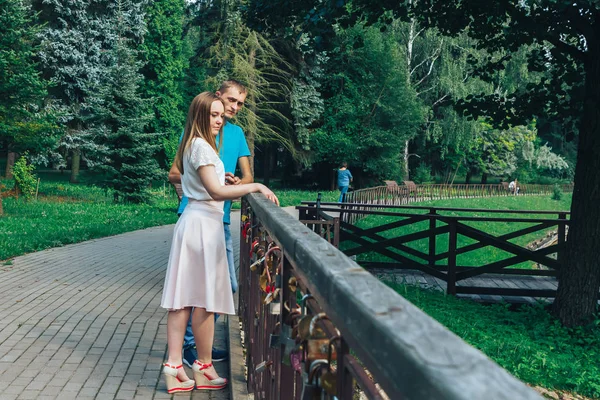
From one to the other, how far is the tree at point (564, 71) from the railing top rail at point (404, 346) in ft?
26.5

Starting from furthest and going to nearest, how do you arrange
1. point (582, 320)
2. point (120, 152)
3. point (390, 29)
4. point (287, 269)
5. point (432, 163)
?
point (432, 163) → point (390, 29) → point (120, 152) → point (582, 320) → point (287, 269)

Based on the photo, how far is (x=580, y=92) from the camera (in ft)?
33.6

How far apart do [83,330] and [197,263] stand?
2.53 metres

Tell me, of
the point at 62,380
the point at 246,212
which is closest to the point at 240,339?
the point at 246,212

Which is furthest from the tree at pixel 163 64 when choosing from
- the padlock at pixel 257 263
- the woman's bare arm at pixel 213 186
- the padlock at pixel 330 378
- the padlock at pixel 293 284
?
the padlock at pixel 330 378

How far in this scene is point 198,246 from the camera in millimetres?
4188

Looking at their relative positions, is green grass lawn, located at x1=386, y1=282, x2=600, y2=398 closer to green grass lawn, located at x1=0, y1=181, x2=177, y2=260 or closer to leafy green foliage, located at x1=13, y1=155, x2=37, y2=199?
green grass lawn, located at x1=0, y1=181, x2=177, y2=260

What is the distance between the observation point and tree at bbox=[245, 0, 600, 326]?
9.33 meters

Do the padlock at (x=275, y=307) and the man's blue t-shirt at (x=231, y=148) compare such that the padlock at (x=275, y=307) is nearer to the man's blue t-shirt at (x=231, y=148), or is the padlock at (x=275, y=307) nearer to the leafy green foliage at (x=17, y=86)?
the man's blue t-shirt at (x=231, y=148)

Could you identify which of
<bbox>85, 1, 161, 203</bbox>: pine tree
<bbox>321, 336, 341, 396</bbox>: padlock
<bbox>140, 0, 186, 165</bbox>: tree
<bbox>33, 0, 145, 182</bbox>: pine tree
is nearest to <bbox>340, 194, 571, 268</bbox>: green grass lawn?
<bbox>85, 1, 161, 203</bbox>: pine tree

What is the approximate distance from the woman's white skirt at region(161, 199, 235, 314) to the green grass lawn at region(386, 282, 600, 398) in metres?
3.42

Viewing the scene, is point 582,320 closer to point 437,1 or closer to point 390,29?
point 437,1

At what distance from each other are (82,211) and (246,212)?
16.8 meters

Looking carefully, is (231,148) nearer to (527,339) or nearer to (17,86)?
(527,339)
